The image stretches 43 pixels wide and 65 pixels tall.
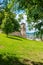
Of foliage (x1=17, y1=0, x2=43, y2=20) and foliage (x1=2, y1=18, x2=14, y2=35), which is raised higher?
foliage (x1=17, y1=0, x2=43, y2=20)

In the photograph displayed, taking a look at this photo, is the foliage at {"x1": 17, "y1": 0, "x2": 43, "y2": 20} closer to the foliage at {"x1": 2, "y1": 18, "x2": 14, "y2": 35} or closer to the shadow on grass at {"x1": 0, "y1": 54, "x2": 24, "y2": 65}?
the shadow on grass at {"x1": 0, "y1": 54, "x2": 24, "y2": 65}

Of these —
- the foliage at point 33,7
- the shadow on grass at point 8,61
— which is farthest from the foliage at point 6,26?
the foliage at point 33,7

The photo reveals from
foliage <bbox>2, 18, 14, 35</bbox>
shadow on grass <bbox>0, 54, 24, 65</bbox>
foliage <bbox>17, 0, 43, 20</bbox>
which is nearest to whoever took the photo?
foliage <bbox>17, 0, 43, 20</bbox>

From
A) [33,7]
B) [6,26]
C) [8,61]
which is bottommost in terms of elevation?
[6,26]

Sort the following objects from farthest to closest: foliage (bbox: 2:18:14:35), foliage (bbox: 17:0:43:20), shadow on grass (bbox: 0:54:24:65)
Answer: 1. foliage (bbox: 2:18:14:35)
2. shadow on grass (bbox: 0:54:24:65)
3. foliage (bbox: 17:0:43:20)

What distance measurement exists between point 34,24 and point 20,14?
97 cm

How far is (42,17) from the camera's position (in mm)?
11281

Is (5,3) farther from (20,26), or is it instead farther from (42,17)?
(20,26)

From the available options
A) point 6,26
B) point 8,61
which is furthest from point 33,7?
point 6,26

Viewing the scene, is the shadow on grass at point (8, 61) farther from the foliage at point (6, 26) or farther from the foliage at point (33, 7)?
the foliage at point (6, 26)

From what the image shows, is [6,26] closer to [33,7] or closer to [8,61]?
[8,61]

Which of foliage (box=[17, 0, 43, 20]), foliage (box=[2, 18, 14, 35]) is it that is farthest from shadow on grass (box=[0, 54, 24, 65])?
foliage (box=[2, 18, 14, 35])

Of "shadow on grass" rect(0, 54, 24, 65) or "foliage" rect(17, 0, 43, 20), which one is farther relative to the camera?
"shadow on grass" rect(0, 54, 24, 65)

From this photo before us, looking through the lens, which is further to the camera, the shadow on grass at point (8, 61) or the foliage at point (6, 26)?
the foliage at point (6, 26)
